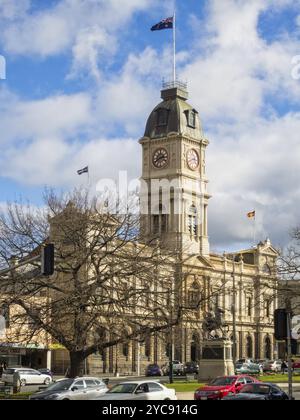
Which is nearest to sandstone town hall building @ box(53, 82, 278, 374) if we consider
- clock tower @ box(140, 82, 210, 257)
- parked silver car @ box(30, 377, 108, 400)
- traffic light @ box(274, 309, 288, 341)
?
clock tower @ box(140, 82, 210, 257)

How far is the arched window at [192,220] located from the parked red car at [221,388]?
78.1m

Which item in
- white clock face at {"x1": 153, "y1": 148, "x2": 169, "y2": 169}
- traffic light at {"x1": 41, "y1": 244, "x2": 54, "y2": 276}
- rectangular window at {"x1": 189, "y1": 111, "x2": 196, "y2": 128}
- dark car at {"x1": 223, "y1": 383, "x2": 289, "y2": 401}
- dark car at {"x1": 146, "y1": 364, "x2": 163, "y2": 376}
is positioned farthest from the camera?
rectangular window at {"x1": 189, "y1": 111, "x2": 196, "y2": 128}

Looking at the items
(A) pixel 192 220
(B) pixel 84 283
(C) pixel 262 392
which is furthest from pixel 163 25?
(C) pixel 262 392

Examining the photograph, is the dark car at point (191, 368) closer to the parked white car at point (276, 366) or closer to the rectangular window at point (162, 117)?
the parked white car at point (276, 366)

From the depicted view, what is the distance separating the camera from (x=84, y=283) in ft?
121

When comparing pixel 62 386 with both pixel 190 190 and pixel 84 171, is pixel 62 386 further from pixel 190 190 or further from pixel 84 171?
pixel 190 190

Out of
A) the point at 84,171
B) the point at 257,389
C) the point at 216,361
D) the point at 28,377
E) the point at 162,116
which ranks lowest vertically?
the point at 28,377

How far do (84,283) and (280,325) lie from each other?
16351mm

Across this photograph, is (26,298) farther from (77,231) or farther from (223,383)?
(223,383)

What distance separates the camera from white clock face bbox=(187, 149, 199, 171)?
371ft

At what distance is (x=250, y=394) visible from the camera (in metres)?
25.9

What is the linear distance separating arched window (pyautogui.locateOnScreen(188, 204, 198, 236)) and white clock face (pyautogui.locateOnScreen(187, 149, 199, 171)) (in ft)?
20.0

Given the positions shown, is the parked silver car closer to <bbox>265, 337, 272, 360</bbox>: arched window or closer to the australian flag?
the australian flag
